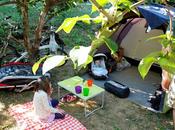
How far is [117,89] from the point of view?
19.2 feet

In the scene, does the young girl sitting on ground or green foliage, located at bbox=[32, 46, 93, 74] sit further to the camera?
the young girl sitting on ground

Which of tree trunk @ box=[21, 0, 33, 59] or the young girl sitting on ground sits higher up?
tree trunk @ box=[21, 0, 33, 59]

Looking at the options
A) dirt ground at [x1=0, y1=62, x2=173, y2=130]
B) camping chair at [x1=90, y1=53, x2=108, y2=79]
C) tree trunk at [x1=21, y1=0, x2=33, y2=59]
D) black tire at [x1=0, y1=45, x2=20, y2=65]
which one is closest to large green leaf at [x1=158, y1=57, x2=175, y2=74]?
dirt ground at [x1=0, y1=62, x2=173, y2=130]

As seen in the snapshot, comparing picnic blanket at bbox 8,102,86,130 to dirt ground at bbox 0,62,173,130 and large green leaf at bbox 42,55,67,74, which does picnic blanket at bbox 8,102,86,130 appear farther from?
large green leaf at bbox 42,55,67,74

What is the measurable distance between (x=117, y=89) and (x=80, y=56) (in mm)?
5354

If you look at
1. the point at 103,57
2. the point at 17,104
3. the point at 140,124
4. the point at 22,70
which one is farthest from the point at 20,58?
the point at 140,124

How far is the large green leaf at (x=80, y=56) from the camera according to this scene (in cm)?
54

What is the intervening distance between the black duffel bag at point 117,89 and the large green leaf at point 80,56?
5.27 metres

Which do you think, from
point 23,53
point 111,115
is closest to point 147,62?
point 111,115

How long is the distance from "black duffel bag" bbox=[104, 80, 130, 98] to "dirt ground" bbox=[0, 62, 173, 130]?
101mm

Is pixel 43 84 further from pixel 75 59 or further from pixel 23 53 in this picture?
pixel 75 59

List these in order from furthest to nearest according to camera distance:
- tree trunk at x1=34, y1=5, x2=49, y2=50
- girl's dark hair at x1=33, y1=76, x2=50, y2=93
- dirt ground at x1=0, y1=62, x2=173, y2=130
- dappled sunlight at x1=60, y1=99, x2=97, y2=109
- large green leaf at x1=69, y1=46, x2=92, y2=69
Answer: tree trunk at x1=34, y1=5, x2=49, y2=50
dappled sunlight at x1=60, y1=99, x2=97, y2=109
dirt ground at x1=0, y1=62, x2=173, y2=130
girl's dark hair at x1=33, y1=76, x2=50, y2=93
large green leaf at x1=69, y1=46, x2=92, y2=69

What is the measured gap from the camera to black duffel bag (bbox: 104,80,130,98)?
5785mm

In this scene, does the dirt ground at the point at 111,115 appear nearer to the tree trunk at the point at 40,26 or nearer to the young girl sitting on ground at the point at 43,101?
the young girl sitting on ground at the point at 43,101
